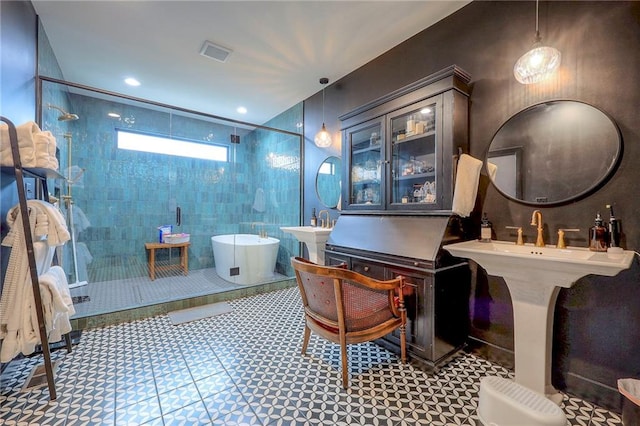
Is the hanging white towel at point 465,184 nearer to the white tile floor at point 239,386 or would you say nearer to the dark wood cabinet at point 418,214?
the dark wood cabinet at point 418,214

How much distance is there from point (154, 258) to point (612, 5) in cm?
540

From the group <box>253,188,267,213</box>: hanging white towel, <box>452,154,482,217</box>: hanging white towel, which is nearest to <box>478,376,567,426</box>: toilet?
<box>452,154,482,217</box>: hanging white towel

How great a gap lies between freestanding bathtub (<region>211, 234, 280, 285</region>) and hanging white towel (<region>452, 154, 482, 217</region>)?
2878 millimetres

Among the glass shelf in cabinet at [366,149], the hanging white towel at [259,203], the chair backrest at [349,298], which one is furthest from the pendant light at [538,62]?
the hanging white towel at [259,203]

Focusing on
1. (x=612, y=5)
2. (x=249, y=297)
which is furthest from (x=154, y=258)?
(x=612, y=5)

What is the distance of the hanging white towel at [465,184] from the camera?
194cm

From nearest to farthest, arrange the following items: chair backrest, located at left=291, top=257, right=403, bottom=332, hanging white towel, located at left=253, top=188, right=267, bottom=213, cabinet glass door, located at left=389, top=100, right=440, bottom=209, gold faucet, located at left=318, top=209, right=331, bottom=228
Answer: chair backrest, located at left=291, top=257, right=403, bottom=332 → cabinet glass door, located at left=389, top=100, right=440, bottom=209 → gold faucet, located at left=318, top=209, right=331, bottom=228 → hanging white towel, located at left=253, top=188, right=267, bottom=213

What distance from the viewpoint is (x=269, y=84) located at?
141 inches

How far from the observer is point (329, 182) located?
12.1 ft

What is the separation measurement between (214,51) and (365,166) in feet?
6.65

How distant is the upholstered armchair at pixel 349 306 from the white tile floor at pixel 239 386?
21 centimetres

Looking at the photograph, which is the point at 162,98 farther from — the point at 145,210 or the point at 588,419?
the point at 588,419

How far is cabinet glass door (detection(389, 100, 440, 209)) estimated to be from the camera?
7.02ft

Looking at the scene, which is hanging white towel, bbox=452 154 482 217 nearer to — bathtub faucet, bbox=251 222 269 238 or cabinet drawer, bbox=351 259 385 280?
cabinet drawer, bbox=351 259 385 280
